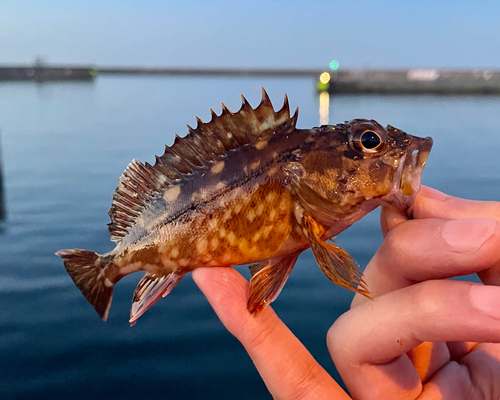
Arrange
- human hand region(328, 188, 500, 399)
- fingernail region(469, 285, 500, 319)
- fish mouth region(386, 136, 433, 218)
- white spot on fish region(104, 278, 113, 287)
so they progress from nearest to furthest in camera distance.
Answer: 1. fingernail region(469, 285, 500, 319)
2. human hand region(328, 188, 500, 399)
3. fish mouth region(386, 136, 433, 218)
4. white spot on fish region(104, 278, 113, 287)

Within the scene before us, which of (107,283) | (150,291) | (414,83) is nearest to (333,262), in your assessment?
(150,291)

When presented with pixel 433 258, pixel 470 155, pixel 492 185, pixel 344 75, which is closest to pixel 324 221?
pixel 433 258

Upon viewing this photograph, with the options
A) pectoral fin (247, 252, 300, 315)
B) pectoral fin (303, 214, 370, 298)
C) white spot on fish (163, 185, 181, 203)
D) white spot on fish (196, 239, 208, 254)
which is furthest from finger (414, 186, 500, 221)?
white spot on fish (163, 185, 181, 203)

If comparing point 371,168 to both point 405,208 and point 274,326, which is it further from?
point 274,326

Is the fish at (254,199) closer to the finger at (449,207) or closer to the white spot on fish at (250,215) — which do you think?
the white spot on fish at (250,215)

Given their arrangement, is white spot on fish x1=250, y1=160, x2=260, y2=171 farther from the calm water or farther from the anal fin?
the calm water

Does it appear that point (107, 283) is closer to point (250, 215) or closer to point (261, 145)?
point (250, 215)
